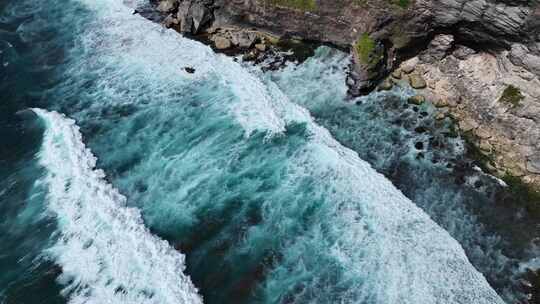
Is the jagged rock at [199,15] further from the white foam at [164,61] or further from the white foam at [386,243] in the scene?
the white foam at [386,243]

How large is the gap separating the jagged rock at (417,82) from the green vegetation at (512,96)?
182 inches

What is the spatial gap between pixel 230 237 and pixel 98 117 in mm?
12429

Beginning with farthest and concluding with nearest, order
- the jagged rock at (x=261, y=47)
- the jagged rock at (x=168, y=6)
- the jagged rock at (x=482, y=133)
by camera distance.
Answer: the jagged rock at (x=168, y=6) → the jagged rock at (x=261, y=47) → the jagged rock at (x=482, y=133)

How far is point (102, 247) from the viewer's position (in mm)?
22516

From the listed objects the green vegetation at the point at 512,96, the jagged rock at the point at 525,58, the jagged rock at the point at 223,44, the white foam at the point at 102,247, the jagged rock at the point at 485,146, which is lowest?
the white foam at the point at 102,247

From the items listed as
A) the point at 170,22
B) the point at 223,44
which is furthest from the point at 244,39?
the point at 170,22

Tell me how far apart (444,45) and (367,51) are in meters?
4.69

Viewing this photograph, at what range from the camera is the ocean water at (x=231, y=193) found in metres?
21.2

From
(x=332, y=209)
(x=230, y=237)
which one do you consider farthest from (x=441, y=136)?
(x=230, y=237)

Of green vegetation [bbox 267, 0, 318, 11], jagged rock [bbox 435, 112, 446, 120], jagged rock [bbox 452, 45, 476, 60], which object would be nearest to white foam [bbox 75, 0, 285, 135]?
green vegetation [bbox 267, 0, 318, 11]

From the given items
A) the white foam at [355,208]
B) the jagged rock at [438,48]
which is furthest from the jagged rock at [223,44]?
the jagged rock at [438,48]

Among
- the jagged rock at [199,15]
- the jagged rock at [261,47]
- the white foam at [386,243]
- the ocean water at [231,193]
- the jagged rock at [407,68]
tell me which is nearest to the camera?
the white foam at [386,243]

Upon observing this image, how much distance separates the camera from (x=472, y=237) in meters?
22.5

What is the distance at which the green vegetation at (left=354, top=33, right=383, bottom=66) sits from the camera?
28859 mm
